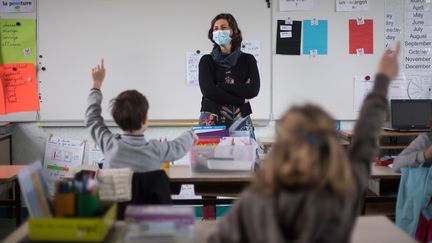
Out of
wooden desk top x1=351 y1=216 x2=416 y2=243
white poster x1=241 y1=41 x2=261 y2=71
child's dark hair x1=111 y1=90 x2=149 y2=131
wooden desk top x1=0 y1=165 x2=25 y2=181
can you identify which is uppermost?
white poster x1=241 y1=41 x2=261 y2=71

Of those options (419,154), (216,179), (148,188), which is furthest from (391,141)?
(148,188)

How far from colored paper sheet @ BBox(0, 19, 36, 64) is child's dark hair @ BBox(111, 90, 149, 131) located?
245 cm

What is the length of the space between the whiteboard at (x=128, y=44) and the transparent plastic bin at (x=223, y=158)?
165cm

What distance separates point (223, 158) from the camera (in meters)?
2.56

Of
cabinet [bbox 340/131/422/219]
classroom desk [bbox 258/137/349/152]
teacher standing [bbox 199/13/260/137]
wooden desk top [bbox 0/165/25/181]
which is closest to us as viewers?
wooden desk top [bbox 0/165/25/181]

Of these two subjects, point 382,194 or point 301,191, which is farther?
point 382,194

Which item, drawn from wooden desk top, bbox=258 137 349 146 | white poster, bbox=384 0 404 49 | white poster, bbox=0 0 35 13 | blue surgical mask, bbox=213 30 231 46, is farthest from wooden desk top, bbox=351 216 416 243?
white poster, bbox=0 0 35 13

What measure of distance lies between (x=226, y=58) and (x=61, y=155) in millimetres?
A: 2079

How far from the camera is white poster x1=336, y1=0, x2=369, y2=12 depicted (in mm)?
4168

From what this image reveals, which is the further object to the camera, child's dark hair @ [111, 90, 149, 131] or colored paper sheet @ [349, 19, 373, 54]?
colored paper sheet @ [349, 19, 373, 54]

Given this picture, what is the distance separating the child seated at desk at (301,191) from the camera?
112 centimetres

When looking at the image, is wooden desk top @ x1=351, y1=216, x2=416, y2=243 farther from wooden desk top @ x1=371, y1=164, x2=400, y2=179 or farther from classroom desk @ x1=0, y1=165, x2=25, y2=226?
classroom desk @ x1=0, y1=165, x2=25, y2=226

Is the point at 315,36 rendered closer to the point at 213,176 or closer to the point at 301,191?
the point at 213,176

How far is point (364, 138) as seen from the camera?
1.40 m
